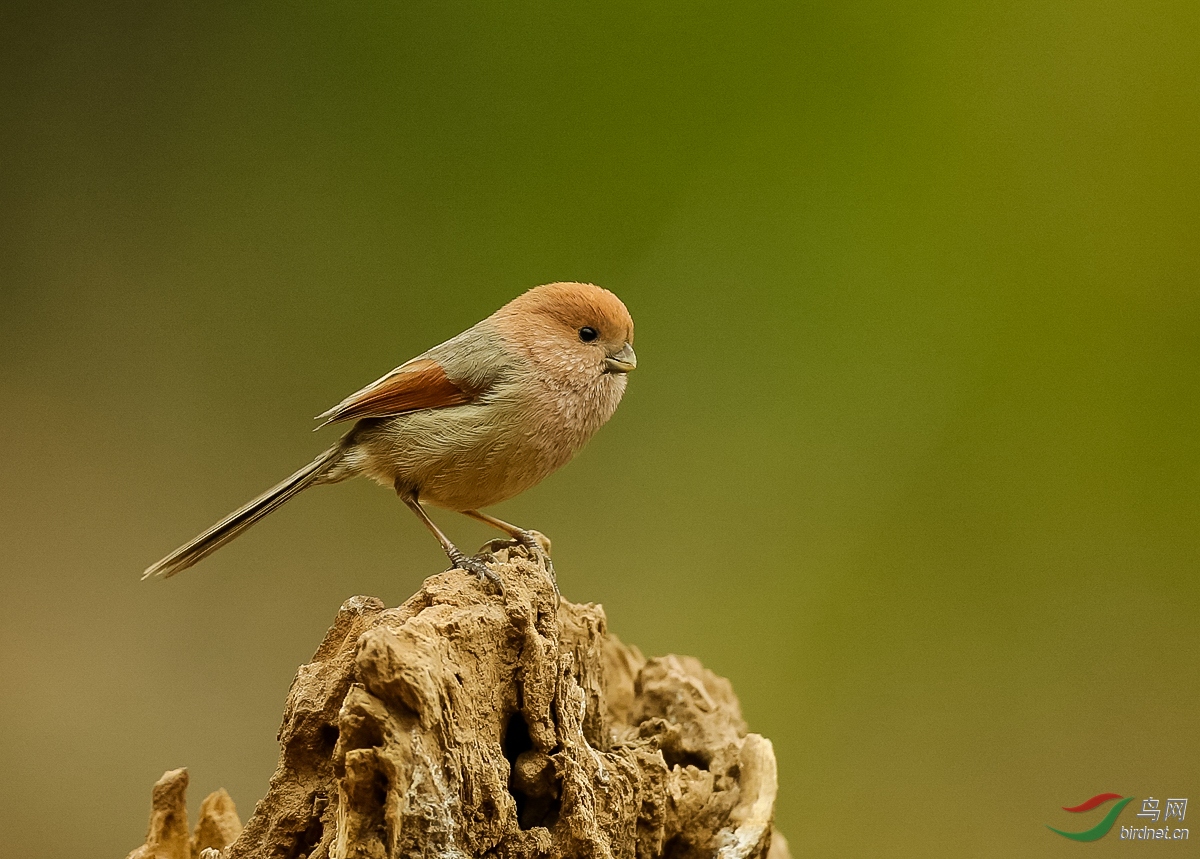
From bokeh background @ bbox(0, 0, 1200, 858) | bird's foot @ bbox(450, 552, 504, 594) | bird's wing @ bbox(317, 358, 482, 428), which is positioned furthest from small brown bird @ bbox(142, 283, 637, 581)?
bokeh background @ bbox(0, 0, 1200, 858)

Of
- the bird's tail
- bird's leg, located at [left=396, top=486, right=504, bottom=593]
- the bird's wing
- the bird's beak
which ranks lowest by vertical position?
the bird's tail

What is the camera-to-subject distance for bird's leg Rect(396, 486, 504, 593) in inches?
110

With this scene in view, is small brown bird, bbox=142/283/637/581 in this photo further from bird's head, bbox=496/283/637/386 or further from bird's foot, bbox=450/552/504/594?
bird's foot, bbox=450/552/504/594

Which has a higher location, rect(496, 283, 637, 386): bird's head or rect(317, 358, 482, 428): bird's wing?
rect(496, 283, 637, 386): bird's head

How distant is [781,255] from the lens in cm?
483

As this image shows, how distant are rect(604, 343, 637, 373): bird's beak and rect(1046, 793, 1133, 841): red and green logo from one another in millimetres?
2945

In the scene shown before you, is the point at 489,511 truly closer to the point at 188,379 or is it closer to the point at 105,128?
→ the point at 188,379

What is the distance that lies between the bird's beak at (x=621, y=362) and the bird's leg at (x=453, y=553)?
2.64ft

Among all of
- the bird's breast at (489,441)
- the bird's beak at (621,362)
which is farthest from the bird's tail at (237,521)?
the bird's beak at (621,362)

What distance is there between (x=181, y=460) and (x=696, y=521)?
2432 millimetres

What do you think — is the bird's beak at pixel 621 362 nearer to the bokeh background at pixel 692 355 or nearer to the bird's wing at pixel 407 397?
the bird's wing at pixel 407 397

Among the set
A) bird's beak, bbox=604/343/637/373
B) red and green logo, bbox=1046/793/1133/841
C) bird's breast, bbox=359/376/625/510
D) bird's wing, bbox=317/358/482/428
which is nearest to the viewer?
bird's breast, bbox=359/376/625/510

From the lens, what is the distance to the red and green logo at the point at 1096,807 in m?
4.43

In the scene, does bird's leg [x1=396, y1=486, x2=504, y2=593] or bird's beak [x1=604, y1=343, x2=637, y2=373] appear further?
bird's beak [x1=604, y1=343, x2=637, y2=373]
